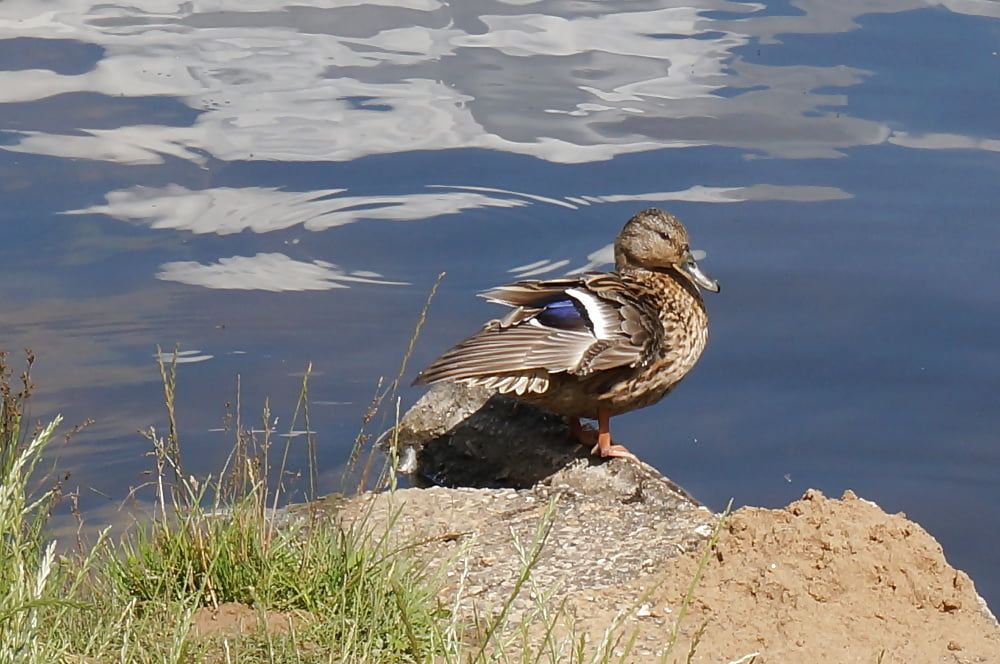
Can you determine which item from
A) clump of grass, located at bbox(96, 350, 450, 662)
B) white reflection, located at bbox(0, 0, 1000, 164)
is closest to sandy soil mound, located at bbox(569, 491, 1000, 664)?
clump of grass, located at bbox(96, 350, 450, 662)

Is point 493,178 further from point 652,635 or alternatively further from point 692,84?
point 652,635

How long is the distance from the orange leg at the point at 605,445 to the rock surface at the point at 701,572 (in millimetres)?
98

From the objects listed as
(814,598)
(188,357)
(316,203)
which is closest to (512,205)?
(316,203)

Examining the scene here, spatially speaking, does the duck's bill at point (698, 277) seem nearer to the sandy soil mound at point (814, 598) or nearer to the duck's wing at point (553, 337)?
the duck's wing at point (553, 337)

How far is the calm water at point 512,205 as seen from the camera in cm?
734

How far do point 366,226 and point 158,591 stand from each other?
5030 mm

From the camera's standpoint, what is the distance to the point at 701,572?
4.05 metres

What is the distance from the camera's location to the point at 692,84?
11.0 meters

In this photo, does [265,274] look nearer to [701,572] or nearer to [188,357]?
[188,357]

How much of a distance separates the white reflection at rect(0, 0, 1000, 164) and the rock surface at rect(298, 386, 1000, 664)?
4.69m

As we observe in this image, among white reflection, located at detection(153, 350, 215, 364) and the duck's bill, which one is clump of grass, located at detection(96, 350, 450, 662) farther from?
white reflection, located at detection(153, 350, 215, 364)

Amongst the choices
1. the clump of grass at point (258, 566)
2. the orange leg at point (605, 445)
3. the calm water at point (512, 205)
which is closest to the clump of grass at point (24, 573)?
the clump of grass at point (258, 566)

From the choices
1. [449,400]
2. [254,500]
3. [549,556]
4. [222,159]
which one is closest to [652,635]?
[549,556]

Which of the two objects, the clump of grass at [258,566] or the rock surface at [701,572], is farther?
the rock surface at [701,572]
